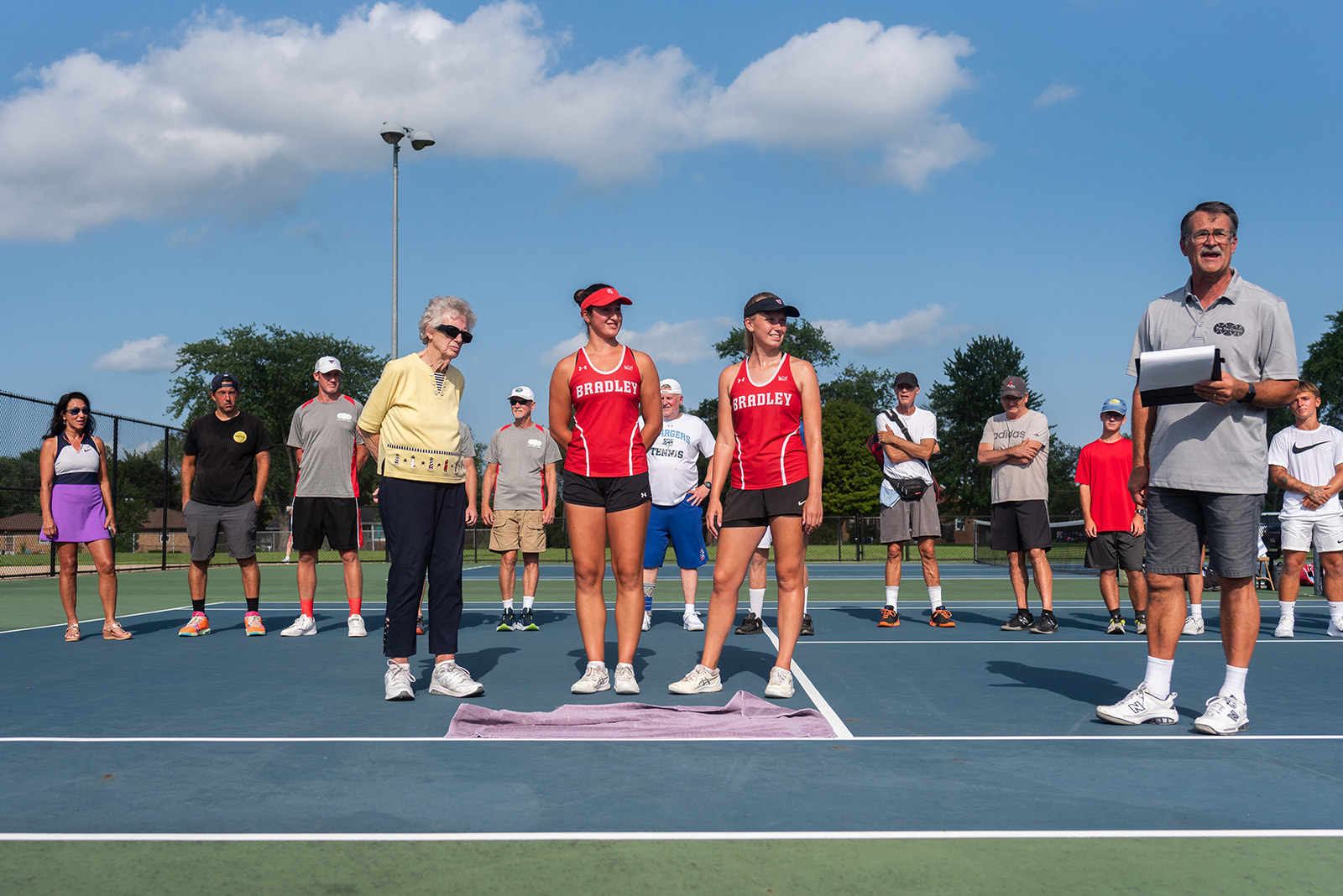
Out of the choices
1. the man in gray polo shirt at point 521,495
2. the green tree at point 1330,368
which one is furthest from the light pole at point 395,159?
the green tree at point 1330,368

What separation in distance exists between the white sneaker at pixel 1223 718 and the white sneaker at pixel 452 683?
327 centimetres

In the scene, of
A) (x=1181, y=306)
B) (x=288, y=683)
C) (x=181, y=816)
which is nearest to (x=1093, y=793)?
(x=1181, y=306)

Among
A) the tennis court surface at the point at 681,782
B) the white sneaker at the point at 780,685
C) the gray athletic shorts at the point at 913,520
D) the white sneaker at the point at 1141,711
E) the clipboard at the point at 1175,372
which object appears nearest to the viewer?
the tennis court surface at the point at 681,782

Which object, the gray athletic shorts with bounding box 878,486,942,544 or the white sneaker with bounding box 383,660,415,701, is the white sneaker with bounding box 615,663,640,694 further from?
the gray athletic shorts with bounding box 878,486,942,544

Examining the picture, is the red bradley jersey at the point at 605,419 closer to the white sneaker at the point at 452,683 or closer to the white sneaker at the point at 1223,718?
the white sneaker at the point at 452,683

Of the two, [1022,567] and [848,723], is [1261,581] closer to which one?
[1022,567]

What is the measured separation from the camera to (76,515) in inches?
299

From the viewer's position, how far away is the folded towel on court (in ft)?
13.1

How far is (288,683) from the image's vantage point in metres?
5.32

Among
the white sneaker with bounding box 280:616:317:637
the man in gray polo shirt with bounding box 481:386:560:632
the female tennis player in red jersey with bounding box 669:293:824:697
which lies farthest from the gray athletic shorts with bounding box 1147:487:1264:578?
the white sneaker with bounding box 280:616:317:637

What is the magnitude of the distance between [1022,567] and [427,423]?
5397mm

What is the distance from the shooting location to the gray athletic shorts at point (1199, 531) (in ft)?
13.5

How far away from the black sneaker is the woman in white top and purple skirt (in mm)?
6960

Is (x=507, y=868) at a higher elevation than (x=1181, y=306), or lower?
lower
